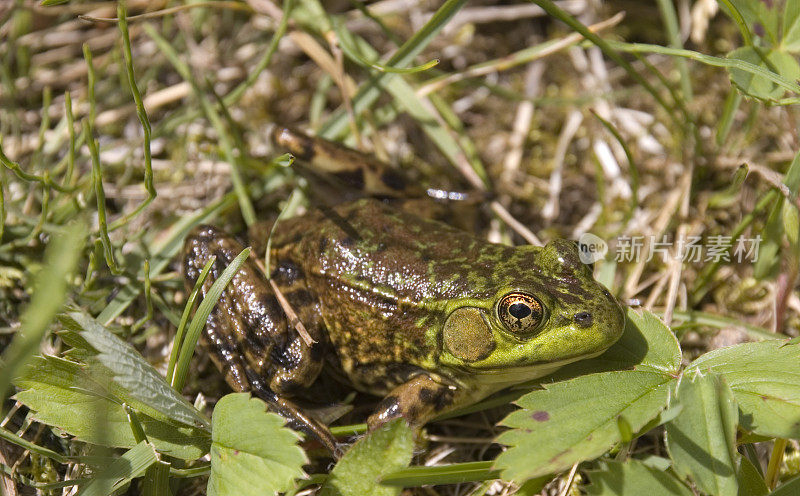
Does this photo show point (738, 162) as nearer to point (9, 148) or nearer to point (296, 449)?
point (296, 449)

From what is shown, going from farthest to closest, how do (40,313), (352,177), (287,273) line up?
(352,177) < (287,273) < (40,313)

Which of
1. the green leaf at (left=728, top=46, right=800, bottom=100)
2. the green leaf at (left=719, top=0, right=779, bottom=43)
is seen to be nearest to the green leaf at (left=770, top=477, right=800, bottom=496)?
the green leaf at (left=728, top=46, right=800, bottom=100)

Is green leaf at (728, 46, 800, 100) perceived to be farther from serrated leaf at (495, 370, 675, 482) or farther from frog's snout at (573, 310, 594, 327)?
serrated leaf at (495, 370, 675, 482)

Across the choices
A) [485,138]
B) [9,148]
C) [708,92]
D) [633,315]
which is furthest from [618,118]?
[9,148]

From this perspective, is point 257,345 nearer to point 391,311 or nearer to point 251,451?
point 391,311

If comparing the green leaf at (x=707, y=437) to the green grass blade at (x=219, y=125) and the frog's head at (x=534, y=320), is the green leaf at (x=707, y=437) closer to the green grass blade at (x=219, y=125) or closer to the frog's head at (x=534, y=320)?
the frog's head at (x=534, y=320)

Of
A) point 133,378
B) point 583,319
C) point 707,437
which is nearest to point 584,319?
point 583,319
